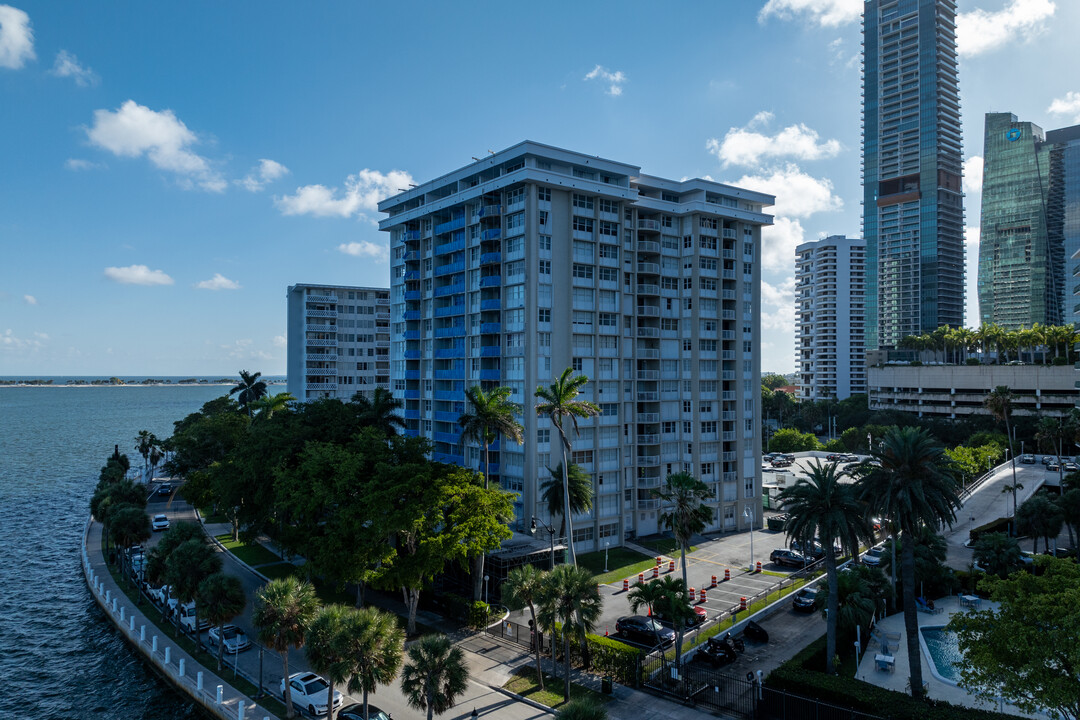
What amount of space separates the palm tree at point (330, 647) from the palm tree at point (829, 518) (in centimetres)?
2687

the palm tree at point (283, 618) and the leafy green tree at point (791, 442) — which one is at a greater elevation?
the palm tree at point (283, 618)

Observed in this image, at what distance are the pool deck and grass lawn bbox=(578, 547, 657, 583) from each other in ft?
75.2

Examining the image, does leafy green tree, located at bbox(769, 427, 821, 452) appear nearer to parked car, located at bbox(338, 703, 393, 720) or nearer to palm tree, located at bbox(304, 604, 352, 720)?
parked car, located at bbox(338, 703, 393, 720)

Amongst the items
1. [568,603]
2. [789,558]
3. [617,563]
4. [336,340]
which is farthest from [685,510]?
[336,340]

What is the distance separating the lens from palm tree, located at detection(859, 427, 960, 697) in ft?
125

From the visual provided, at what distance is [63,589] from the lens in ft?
215

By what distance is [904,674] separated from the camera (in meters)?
41.4

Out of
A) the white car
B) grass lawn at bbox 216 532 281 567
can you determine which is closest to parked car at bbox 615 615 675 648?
the white car

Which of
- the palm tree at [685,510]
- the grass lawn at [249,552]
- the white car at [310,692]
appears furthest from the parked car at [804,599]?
the grass lawn at [249,552]

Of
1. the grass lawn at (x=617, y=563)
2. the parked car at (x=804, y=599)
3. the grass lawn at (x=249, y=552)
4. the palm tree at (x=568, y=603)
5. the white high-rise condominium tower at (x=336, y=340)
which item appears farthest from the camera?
the white high-rise condominium tower at (x=336, y=340)

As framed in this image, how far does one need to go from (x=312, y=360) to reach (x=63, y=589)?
85.7m

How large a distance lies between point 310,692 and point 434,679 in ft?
38.2

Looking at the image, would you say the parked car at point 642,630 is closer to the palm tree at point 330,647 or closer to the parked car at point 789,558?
the palm tree at point 330,647

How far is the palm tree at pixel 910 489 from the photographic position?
38188 mm
